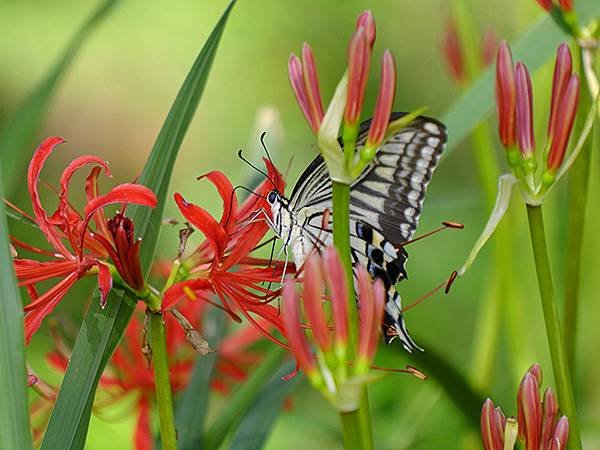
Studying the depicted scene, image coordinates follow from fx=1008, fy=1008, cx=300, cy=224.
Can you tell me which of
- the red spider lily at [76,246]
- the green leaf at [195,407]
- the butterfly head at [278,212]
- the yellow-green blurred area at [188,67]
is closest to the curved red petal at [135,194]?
the red spider lily at [76,246]

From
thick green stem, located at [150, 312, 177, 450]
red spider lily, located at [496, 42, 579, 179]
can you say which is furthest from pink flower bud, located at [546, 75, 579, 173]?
thick green stem, located at [150, 312, 177, 450]

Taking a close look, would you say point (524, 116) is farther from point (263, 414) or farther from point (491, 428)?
point (263, 414)

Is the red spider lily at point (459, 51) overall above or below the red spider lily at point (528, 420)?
above

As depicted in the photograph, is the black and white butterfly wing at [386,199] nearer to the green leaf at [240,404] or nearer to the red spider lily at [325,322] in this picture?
the green leaf at [240,404]

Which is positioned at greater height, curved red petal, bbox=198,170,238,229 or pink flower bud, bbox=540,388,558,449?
curved red petal, bbox=198,170,238,229

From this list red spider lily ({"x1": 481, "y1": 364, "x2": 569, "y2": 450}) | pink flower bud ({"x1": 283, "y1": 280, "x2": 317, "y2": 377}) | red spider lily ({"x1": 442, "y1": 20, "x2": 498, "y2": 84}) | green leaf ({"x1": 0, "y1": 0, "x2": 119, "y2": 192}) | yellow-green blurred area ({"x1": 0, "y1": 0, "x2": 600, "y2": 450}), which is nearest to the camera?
pink flower bud ({"x1": 283, "y1": 280, "x2": 317, "y2": 377})

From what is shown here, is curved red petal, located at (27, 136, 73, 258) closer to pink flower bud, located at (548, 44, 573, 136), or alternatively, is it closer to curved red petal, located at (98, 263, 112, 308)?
curved red petal, located at (98, 263, 112, 308)
